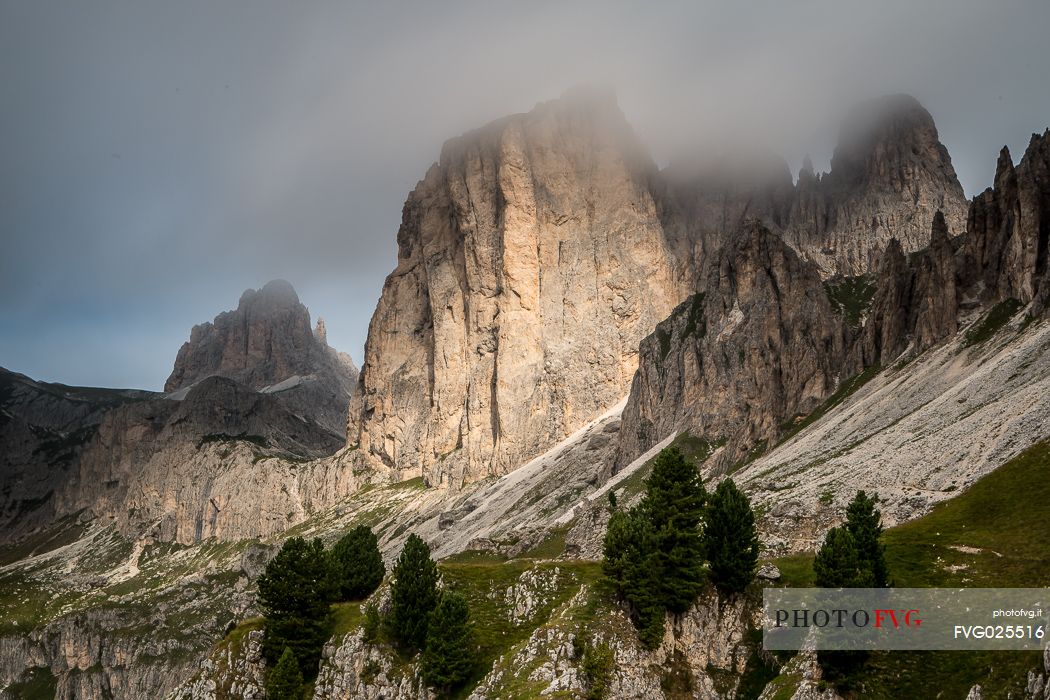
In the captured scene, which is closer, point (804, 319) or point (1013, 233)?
point (1013, 233)

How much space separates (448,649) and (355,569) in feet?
76.8

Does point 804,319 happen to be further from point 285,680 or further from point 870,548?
point 285,680

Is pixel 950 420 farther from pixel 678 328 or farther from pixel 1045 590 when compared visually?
pixel 678 328

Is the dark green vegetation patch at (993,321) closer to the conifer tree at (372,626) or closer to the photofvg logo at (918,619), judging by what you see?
the photofvg logo at (918,619)

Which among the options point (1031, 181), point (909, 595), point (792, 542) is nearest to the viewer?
point (909, 595)

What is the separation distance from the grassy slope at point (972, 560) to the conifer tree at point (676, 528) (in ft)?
22.0

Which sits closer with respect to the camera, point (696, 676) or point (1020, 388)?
point (696, 676)

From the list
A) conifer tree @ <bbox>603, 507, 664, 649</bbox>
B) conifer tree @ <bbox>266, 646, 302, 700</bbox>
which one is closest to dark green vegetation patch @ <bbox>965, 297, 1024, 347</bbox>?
conifer tree @ <bbox>603, 507, 664, 649</bbox>

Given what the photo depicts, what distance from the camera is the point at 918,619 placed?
4628 cm

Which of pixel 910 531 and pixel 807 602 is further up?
pixel 910 531

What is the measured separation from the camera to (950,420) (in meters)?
84.1

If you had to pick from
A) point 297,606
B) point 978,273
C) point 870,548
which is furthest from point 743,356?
point 297,606

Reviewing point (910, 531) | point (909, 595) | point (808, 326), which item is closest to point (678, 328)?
point (808, 326)

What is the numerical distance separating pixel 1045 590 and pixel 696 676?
21.3 m
